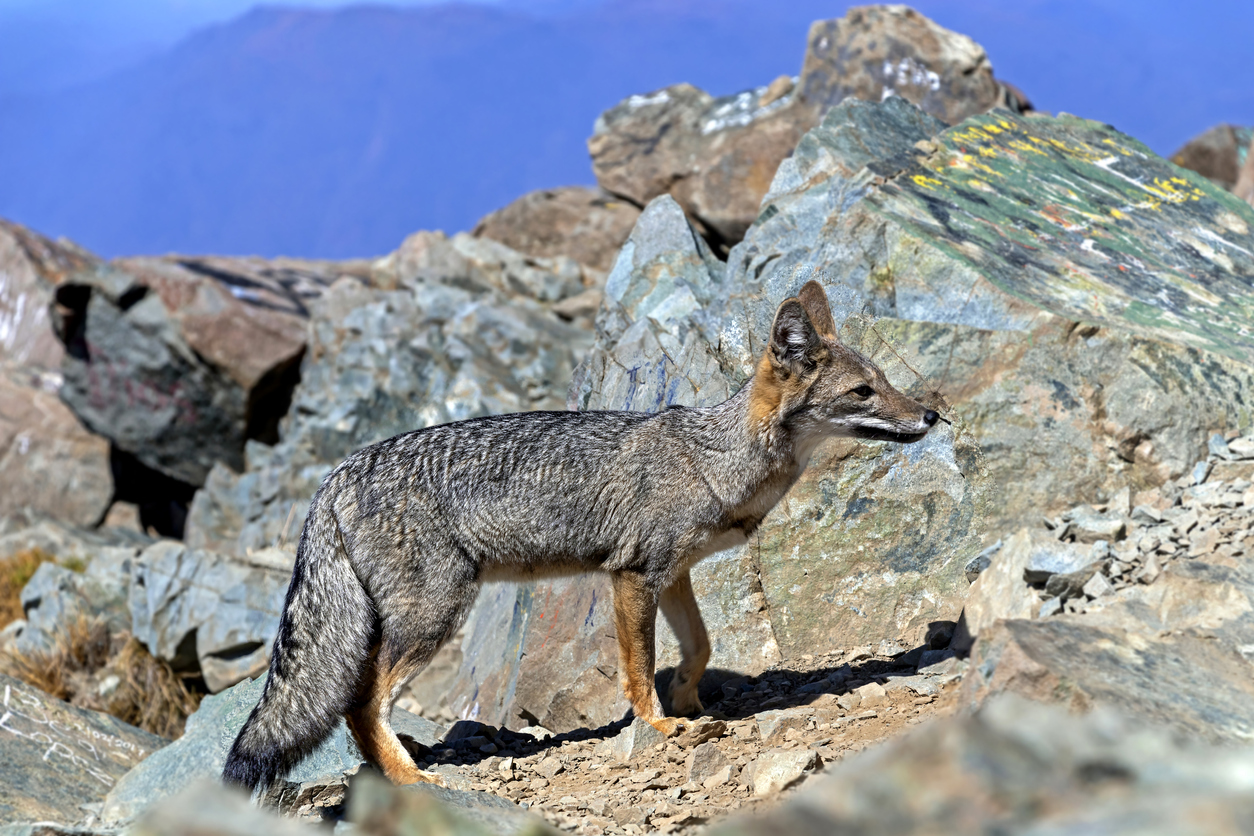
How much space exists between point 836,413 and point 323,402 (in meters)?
14.4

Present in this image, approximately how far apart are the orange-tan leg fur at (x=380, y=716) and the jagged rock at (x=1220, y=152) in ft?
73.1

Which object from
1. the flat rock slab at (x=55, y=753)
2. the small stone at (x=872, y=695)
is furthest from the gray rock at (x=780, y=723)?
the flat rock slab at (x=55, y=753)

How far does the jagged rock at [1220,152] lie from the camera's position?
76.1ft

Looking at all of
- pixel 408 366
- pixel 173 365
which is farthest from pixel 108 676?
pixel 173 365

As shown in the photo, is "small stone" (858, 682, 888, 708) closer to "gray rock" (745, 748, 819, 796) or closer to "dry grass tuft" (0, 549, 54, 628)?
"gray rock" (745, 748, 819, 796)

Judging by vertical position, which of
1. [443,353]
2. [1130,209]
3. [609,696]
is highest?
[1130,209]

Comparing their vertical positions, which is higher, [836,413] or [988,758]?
[836,413]

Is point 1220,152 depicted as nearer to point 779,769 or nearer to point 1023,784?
point 779,769

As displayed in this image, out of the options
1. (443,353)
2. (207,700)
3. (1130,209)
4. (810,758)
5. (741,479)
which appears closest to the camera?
(810,758)

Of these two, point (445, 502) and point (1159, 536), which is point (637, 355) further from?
point (1159, 536)

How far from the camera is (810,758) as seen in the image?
203 inches

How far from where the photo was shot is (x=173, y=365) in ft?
70.0

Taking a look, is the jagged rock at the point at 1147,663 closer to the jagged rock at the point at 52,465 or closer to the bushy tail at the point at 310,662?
the bushy tail at the point at 310,662

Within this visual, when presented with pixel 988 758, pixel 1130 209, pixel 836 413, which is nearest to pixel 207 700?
pixel 836 413
